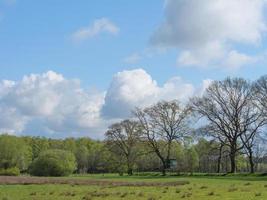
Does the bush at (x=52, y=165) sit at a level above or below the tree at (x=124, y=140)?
below

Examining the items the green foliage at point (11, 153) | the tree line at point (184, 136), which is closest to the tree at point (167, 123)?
the tree line at point (184, 136)

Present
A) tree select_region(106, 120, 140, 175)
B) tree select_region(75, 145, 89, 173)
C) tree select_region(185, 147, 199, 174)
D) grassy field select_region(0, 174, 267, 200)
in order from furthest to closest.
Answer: tree select_region(75, 145, 89, 173) < tree select_region(185, 147, 199, 174) < tree select_region(106, 120, 140, 175) < grassy field select_region(0, 174, 267, 200)

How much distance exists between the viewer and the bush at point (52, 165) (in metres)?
84.6

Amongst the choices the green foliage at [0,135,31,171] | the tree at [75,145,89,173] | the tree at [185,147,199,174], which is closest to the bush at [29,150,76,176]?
the tree at [185,147,199,174]

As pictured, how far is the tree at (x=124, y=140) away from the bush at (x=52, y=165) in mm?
25132

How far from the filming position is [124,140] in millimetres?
113125

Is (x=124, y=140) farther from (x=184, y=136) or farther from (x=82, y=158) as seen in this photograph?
(x=82, y=158)

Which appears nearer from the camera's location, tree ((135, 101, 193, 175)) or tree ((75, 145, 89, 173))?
tree ((135, 101, 193, 175))

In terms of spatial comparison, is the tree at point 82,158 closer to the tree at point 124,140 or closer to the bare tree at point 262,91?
the tree at point 124,140

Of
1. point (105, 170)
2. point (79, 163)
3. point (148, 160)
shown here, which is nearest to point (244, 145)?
point (148, 160)

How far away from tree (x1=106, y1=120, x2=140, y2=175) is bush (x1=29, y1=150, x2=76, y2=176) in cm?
2513

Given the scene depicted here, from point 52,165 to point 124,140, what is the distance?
1217 inches

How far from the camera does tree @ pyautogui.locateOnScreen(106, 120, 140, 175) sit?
109562 mm

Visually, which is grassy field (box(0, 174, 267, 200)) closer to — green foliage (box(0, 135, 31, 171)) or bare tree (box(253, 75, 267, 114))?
bare tree (box(253, 75, 267, 114))
